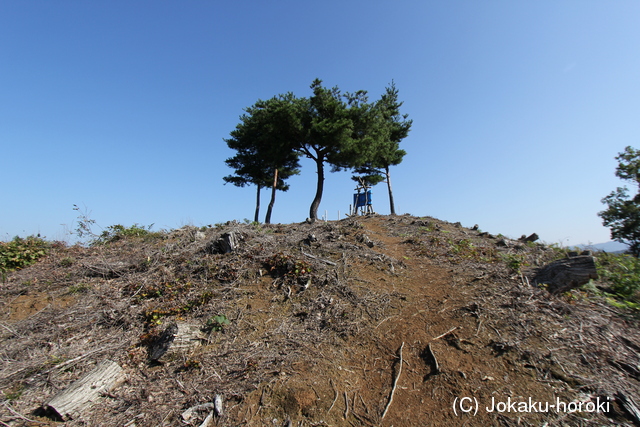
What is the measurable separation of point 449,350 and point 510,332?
2.85 ft

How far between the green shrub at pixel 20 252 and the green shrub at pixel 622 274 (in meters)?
12.5

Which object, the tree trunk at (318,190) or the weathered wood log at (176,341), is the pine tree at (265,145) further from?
the weathered wood log at (176,341)

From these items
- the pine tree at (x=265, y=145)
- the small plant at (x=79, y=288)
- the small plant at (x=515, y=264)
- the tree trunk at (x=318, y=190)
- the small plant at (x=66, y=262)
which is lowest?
the small plant at (x=79, y=288)

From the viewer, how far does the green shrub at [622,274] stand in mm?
4505

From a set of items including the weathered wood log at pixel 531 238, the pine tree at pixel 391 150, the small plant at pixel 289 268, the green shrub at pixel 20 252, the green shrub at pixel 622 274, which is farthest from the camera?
the pine tree at pixel 391 150

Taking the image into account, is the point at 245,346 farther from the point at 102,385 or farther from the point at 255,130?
the point at 255,130

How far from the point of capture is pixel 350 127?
577 inches

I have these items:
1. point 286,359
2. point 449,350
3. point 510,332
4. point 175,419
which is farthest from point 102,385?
point 510,332

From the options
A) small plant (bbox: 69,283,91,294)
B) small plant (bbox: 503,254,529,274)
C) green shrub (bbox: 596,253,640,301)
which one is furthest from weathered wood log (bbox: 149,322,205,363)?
green shrub (bbox: 596,253,640,301)

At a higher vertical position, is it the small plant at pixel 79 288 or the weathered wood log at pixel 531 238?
the weathered wood log at pixel 531 238

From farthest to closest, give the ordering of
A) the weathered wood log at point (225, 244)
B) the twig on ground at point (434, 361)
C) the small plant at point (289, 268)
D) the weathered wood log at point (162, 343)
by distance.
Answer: the weathered wood log at point (225, 244) → the small plant at point (289, 268) → the weathered wood log at point (162, 343) → the twig on ground at point (434, 361)

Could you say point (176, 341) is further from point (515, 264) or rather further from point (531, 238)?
point (531, 238)
